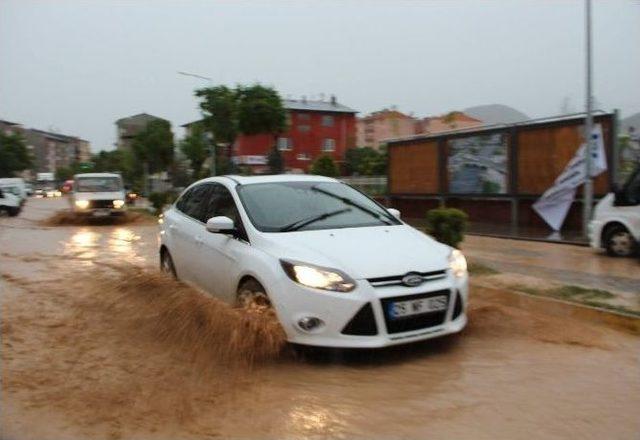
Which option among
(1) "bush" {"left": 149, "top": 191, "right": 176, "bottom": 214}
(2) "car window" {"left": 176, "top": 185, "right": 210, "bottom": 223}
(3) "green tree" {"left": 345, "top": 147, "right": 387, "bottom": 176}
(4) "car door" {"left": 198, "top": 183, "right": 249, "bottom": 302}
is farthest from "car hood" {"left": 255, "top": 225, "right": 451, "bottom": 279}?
(3) "green tree" {"left": 345, "top": 147, "right": 387, "bottom": 176}

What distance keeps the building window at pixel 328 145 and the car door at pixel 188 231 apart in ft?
223

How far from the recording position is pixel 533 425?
13.3ft

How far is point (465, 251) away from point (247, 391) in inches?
357

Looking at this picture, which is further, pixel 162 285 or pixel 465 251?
pixel 465 251

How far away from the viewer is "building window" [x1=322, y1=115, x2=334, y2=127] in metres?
75.9

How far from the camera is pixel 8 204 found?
1122 inches

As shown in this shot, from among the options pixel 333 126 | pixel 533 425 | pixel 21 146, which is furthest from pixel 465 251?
pixel 21 146

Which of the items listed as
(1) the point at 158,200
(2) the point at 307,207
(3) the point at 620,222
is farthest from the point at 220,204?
(1) the point at 158,200

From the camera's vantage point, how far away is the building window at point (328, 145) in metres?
75.4

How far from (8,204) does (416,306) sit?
27566mm

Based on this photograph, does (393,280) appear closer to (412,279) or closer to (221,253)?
(412,279)

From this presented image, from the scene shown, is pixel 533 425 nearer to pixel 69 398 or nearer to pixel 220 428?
pixel 220 428

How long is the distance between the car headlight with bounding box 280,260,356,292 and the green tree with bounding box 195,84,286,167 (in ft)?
110

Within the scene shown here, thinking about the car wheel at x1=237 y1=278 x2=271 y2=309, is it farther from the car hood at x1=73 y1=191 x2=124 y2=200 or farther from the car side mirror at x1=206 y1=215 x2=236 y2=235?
the car hood at x1=73 y1=191 x2=124 y2=200
